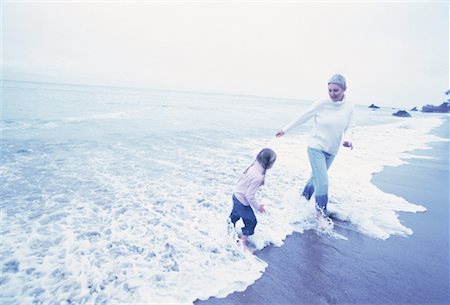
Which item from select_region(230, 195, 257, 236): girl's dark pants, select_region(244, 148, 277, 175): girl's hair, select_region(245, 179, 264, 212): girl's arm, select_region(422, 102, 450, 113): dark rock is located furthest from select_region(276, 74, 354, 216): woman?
select_region(422, 102, 450, 113): dark rock

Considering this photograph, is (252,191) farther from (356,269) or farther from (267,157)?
(356,269)

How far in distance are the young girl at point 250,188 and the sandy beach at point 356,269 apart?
0.47 metres

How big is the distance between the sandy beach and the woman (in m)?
0.77

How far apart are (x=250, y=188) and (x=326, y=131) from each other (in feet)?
5.30

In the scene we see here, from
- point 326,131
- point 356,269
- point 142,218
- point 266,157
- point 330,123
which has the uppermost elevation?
point 330,123

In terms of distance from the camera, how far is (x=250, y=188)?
3318mm

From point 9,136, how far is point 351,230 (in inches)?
455

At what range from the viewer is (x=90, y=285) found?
2.88 m

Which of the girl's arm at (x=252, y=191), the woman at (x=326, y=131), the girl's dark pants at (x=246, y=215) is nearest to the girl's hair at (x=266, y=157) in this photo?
the girl's arm at (x=252, y=191)

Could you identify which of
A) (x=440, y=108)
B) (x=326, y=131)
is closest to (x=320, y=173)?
(x=326, y=131)

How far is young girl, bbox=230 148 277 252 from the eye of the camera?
3.24 metres

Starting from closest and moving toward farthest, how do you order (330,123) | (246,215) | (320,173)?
1. (246,215)
2. (330,123)
3. (320,173)

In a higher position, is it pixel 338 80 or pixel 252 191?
pixel 338 80

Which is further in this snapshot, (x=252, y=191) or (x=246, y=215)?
(x=246, y=215)
